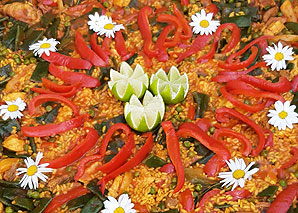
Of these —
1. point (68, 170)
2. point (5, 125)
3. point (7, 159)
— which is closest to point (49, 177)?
point (68, 170)

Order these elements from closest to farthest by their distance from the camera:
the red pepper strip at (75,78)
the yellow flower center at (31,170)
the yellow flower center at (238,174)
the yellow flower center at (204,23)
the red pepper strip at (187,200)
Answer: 1. the red pepper strip at (187,200)
2. the yellow flower center at (238,174)
3. the yellow flower center at (31,170)
4. the red pepper strip at (75,78)
5. the yellow flower center at (204,23)

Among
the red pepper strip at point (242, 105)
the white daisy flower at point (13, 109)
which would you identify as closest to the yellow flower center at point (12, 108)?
the white daisy flower at point (13, 109)

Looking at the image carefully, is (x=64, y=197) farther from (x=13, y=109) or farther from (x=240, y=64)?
(x=240, y=64)

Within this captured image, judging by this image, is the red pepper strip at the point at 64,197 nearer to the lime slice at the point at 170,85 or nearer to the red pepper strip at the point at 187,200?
the red pepper strip at the point at 187,200

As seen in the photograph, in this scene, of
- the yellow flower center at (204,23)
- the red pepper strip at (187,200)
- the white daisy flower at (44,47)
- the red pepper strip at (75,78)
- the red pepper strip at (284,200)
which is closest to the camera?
the red pepper strip at (284,200)

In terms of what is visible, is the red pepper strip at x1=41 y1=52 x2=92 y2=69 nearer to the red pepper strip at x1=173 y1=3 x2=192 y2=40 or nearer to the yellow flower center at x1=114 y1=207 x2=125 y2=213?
the red pepper strip at x1=173 y1=3 x2=192 y2=40
